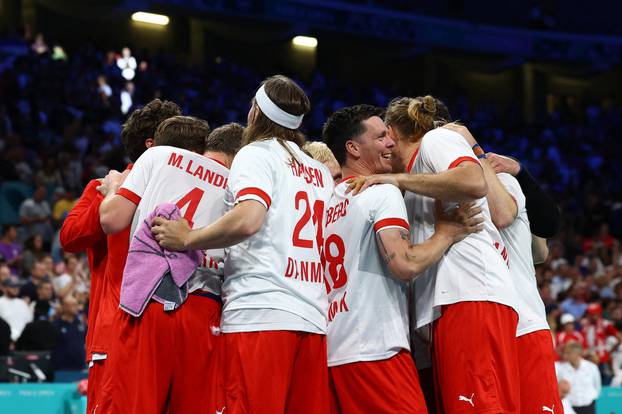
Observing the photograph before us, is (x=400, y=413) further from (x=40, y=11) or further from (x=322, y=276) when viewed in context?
(x=40, y=11)

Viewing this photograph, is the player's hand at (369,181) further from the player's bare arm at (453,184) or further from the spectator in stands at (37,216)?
the spectator in stands at (37,216)

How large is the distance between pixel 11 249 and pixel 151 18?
14.6 meters

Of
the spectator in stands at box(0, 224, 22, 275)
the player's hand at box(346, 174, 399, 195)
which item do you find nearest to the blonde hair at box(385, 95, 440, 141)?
the player's hand at box(346, 174, 399, 195)

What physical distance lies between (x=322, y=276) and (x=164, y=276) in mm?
723

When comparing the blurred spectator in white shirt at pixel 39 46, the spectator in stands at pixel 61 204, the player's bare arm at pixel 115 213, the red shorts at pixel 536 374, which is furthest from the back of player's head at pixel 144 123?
the blurred spectator in white shirt at pixel 39 46

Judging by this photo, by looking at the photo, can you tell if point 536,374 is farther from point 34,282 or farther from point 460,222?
point 34,282

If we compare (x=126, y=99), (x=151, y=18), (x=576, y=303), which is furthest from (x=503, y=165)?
(x=151, y=18)

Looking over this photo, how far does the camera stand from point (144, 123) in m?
4.87

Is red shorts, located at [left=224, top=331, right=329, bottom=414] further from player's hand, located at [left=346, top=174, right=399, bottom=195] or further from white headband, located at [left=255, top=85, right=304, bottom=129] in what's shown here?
white headband, located at [left=255, top=85, right=304, bottom=129]

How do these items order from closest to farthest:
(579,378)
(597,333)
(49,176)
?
(579,378)
(597,333)
(49,176)

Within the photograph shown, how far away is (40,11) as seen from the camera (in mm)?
A: 25266

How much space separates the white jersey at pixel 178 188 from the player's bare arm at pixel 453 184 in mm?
945

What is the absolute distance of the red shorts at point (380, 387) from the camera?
425 centimetres

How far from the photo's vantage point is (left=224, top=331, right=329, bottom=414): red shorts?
158 inches
